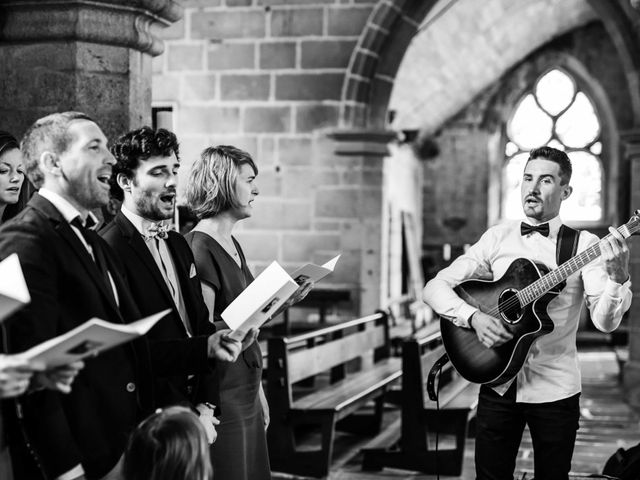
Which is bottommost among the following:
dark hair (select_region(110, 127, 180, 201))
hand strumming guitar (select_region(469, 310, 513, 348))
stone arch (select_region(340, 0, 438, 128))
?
hand strumming guitar (select_region(469, 310, 513, 348))

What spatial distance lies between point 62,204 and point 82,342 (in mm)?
562

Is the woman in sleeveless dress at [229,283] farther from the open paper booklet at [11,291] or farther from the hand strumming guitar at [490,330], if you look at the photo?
the open paper booklet at [11,291]

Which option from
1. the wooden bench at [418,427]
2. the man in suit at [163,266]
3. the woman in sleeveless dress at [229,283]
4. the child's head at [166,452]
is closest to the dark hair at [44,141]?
the man in suit at [163,266]

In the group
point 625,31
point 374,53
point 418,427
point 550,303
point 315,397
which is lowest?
point 418,427

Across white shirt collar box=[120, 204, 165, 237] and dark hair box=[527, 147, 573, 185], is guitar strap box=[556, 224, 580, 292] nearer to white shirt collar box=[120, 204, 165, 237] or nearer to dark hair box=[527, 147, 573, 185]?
dark hair box=[527, 147, 573, 185]

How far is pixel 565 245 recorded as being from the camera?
3.36 m

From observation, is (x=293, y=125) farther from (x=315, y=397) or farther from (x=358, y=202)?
(x=315, y=397)

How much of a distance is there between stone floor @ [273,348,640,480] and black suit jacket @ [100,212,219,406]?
1719mm

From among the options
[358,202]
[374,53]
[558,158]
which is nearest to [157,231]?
[558,158]

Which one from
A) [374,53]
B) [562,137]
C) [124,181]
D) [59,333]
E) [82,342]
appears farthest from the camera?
[562,137]

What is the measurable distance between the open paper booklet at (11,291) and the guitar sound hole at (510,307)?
182cm

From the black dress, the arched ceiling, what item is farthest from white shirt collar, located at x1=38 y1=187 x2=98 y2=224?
the arched ceiling

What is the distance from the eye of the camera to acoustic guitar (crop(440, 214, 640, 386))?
325 cm

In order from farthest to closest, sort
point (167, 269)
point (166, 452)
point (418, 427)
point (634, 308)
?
point (634, 308) → point (418, 427) → point (167, 269) → point (166, 452)
